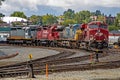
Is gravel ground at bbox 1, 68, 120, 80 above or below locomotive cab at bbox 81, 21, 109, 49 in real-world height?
below

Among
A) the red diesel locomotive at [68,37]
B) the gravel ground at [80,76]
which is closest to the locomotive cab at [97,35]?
the red diesel locomotive at [68,37]

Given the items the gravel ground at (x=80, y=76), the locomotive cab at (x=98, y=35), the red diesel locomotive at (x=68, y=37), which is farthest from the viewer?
the red diesel locomotive at (x=68, y=37)

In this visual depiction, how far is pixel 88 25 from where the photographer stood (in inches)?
1676

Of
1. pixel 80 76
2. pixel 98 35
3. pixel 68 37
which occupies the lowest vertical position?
pixel 80 76

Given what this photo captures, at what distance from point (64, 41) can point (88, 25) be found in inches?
396

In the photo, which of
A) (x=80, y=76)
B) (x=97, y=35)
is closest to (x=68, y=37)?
(x=97, y=35)

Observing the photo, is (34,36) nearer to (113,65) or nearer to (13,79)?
(113,65)

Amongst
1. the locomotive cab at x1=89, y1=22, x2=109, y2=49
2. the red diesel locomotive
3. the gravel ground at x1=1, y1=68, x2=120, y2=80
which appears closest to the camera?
the gravel ground at x1=1, y1=68, x2=120, y2=80

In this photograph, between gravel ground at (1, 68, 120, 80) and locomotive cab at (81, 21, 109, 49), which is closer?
gravel ground at (1, 68, 120, 80)

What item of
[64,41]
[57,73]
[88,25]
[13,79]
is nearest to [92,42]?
[88,25]

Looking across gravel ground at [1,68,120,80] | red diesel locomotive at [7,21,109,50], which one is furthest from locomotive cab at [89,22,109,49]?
gravel ground at [1,68,120,80]

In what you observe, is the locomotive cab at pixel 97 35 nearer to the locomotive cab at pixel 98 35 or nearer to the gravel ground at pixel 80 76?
the locomotive cab at pixel 98 35

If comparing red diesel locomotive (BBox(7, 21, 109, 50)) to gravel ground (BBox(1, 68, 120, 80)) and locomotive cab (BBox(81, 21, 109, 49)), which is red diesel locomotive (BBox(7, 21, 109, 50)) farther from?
gravel ground (BBox(1, 68, 120, 80))

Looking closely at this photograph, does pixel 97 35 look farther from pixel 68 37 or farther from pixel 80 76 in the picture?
pixel 80 76
